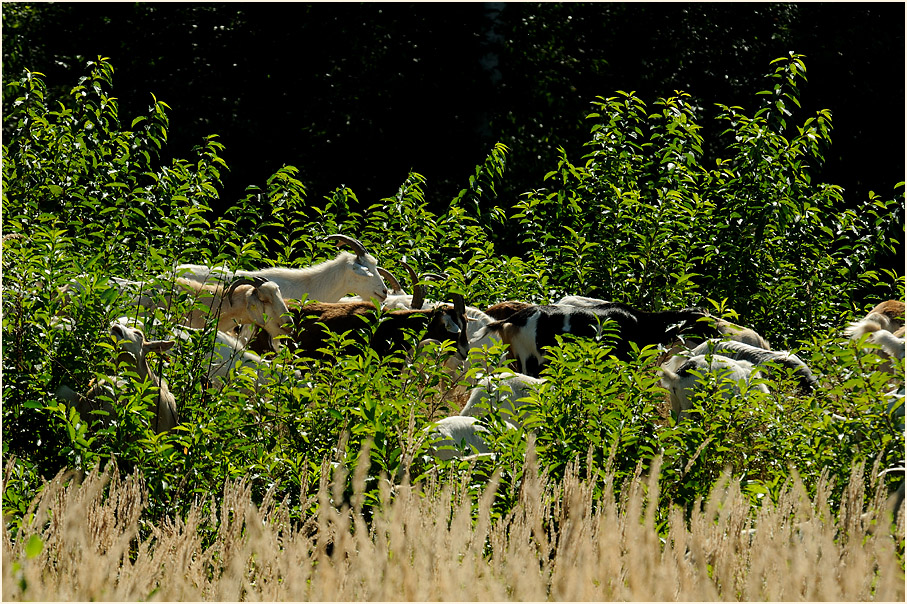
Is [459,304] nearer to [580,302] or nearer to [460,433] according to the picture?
[580,302]

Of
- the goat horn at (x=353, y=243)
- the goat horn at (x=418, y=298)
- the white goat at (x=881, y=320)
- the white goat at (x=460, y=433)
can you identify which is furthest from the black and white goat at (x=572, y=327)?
the white goat at (x=460, y=433)

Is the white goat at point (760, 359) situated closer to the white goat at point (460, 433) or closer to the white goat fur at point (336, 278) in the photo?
the white goat at point (460, 433)

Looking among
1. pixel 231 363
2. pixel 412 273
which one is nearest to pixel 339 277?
pixel 412 273

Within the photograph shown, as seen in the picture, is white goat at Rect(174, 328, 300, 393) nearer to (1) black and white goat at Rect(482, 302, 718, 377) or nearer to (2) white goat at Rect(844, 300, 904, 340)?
(1) black and white goat at Rect(482, 302, 718, 377)

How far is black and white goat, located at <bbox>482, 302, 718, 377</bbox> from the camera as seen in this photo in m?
7.65

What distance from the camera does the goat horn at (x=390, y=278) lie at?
30.8ft

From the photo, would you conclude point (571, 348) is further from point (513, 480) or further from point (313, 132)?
point (313, 132)

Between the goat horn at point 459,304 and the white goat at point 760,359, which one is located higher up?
the goat horn at point 459,304

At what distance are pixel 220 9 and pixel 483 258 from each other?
349 inches

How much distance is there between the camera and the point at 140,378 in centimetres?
501

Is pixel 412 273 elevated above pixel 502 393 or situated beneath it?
elevated above

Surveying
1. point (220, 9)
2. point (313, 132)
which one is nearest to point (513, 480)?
point (313, 132)

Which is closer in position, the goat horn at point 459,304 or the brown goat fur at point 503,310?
the goat horn at point 459,304

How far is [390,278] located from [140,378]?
4584mm
